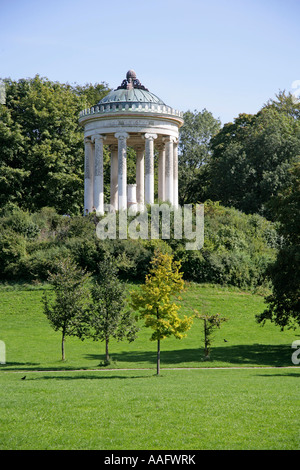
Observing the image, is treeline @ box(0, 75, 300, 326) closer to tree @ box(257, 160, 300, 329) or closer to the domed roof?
tree @ box(257, 160, 300, 329)

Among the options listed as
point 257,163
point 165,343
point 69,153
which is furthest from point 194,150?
point 165,343

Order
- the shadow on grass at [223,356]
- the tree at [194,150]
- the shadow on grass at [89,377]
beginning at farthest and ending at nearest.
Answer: the tree at [194,150] < the shadow on grass at [223,356] < the shadow on grass at [89,377]

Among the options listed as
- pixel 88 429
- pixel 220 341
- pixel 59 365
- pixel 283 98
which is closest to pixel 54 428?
pixel 88 429

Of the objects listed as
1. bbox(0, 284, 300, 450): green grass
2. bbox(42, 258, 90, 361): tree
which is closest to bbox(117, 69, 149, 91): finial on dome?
bbox(0, 284, 300, 450): green grass

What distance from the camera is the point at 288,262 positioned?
33.5 m

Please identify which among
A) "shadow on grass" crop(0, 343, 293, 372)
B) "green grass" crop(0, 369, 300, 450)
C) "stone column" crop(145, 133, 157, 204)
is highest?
"stone column" crop(145, 133, 157, 204)

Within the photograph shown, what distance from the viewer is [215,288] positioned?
48344 mm

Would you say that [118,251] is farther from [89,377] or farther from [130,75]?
[89,377]

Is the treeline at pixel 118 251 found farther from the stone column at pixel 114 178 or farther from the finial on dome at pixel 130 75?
the finial on dome at pixel 130 75

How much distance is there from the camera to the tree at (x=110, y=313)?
31.2 m

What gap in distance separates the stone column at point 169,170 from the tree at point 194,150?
2386 cm

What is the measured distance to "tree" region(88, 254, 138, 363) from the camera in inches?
1228

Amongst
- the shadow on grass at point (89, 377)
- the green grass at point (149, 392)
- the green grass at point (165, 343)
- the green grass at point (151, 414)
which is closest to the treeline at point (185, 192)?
the green grass at point (165, 343)

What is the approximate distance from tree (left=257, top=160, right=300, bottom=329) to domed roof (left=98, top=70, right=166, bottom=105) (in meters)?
22.4
